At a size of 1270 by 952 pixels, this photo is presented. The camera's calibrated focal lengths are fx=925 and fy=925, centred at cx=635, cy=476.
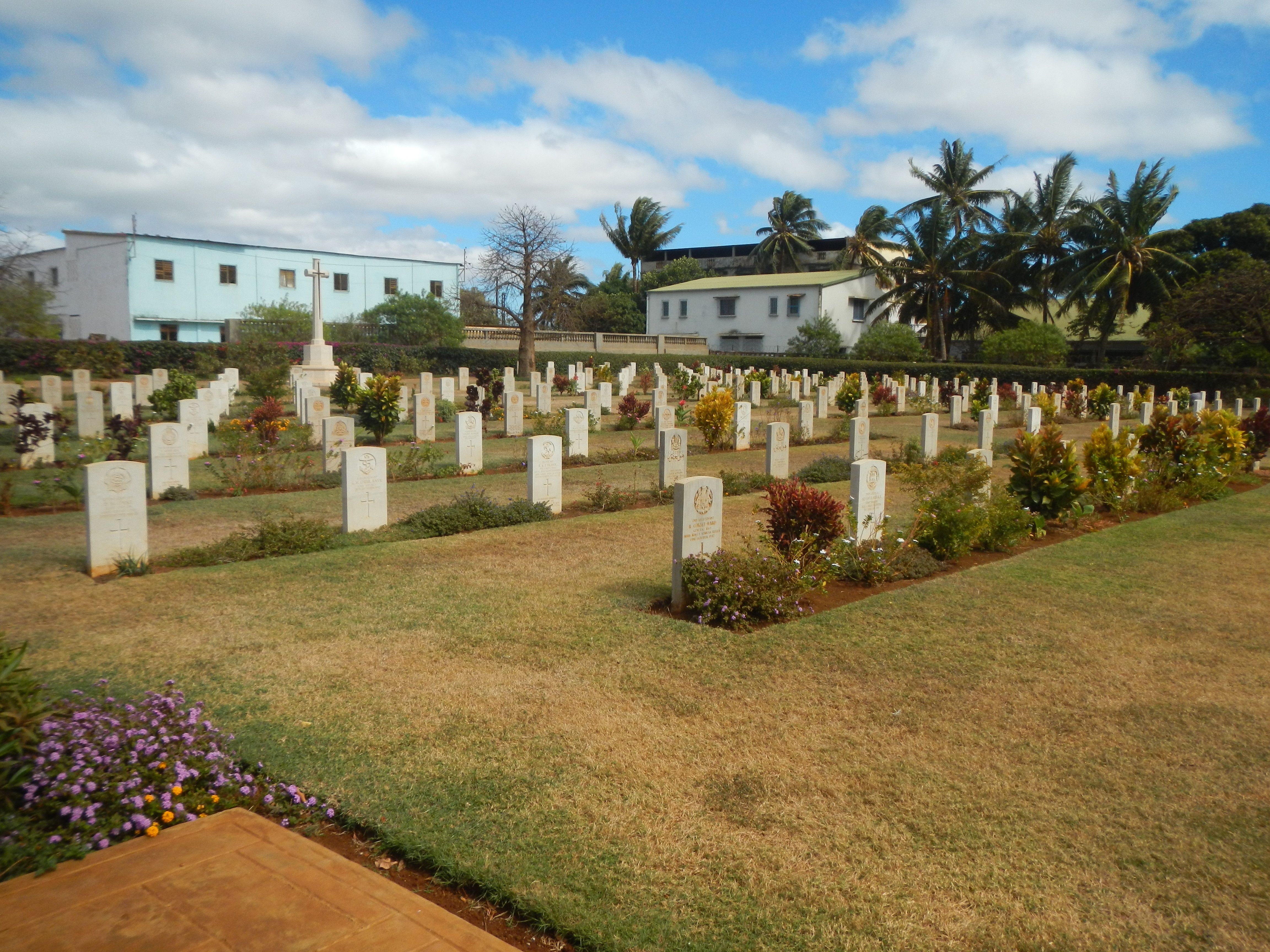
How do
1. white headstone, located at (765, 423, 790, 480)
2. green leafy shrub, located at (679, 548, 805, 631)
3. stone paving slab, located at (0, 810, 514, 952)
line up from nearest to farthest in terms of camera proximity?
stone paving slab, located at (0, 810, 514, 952), green leafy shrub, located at (679, 548, 805, 631), white headstone, located at (765, 423, 790, 480)

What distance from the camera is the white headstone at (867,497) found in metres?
8.78

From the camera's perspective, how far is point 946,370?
41094 millimetres

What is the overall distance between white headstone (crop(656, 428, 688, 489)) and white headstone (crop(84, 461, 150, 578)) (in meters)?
6.76

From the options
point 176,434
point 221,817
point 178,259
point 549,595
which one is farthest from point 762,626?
point 178,259

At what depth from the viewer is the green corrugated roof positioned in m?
54.4

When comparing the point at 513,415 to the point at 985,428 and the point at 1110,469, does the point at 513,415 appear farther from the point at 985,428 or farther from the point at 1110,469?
the point at 1110,469

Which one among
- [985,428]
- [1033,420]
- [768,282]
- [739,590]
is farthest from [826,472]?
[768,282]

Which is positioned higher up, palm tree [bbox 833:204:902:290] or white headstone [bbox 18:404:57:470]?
palm tree [bbox 833:204:902:290]

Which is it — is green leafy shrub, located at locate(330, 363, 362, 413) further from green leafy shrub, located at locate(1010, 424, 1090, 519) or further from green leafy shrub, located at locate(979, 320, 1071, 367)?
green leafy shrub, located at locate(979, 320, 1071, 367)

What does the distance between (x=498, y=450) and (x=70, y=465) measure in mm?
6933

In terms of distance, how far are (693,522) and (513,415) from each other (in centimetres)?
1291

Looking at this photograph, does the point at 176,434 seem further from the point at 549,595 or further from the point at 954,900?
the point at 954,900

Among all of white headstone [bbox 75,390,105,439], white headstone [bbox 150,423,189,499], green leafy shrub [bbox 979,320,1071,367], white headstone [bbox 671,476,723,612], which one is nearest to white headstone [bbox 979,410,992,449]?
white headstone [bbox 671,476,723,612]

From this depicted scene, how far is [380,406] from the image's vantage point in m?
18.1
